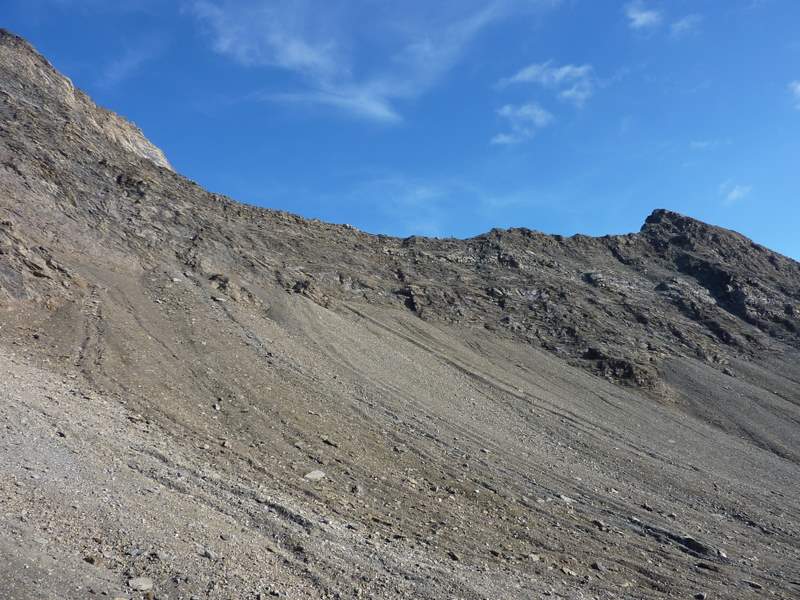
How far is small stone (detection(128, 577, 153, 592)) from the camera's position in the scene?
735 centimetres

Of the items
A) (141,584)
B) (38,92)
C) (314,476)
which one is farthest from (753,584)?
(38,92)

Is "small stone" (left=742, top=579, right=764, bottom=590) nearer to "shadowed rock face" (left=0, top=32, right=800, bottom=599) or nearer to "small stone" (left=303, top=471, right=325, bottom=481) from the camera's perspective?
"shadowed rock face" (left=0, top=32, right=800, bottom=599)

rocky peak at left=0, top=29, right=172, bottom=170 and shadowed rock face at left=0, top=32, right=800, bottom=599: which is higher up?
rocky peak at left=0, top=29, right=172, bottom=170

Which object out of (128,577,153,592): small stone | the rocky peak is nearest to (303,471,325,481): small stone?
(128,577,153,592): small stone

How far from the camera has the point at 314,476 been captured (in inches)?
559

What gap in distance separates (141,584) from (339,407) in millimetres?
13141

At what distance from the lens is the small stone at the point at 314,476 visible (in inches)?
553

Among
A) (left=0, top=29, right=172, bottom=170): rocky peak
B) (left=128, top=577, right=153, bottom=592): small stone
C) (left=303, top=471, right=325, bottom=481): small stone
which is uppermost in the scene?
(left=0, top=29, right=172, bottom=170): rocky peak

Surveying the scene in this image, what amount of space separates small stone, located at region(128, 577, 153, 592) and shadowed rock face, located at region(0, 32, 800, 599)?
10 centimetres

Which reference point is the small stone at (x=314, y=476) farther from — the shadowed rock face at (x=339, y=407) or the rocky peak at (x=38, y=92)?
the rocky peak at (x=38, y=92)

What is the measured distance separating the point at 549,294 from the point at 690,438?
19438 mm

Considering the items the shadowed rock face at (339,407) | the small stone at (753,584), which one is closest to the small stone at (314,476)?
the shadowed rock face at (339,407)

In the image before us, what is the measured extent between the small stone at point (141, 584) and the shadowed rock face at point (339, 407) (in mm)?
96

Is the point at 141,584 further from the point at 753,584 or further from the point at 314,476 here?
the point at 753,584
